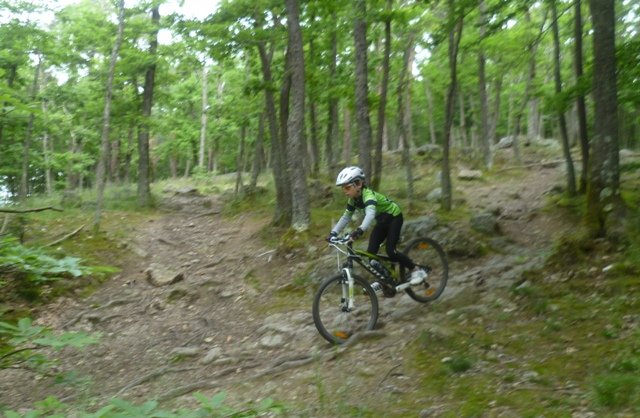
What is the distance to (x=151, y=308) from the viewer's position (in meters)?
10.1

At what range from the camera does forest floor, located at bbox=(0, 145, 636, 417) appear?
546 centimetres

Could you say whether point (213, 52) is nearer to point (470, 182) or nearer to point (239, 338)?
point (239, 338)

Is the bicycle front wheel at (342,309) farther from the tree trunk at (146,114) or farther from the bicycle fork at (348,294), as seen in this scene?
the tree trunk at (146,114)

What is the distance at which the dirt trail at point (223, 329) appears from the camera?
6.14m

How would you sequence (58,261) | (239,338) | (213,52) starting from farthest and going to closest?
(213,52)
(239,338)
(58,261)

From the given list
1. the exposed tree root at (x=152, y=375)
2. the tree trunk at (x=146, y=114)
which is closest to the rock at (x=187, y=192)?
the tree trunk at (x=146, y=114)

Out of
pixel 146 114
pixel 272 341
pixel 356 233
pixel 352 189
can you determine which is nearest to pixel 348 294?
pixel 356 233

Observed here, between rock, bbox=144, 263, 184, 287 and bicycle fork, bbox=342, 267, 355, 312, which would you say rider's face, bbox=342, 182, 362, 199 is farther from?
rock, bbox=144, 263, 184, 287

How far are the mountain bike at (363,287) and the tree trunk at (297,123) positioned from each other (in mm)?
4243

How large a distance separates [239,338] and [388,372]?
318 centimetres

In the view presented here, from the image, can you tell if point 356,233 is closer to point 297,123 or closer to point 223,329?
point 223,329

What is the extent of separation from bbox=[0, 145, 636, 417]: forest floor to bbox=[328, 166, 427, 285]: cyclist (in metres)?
0.85

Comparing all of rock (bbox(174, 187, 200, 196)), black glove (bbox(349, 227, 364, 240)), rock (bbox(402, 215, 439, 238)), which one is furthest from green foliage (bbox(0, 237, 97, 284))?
rock (bbox(174, 187, 200, 196))

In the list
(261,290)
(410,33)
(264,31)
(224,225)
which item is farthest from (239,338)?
(410,33)
